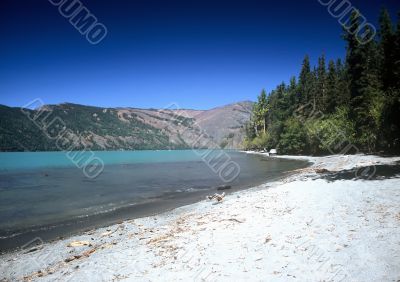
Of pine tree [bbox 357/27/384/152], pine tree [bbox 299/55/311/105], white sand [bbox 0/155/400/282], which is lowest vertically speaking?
white sand [bbox 0/155/400/282]

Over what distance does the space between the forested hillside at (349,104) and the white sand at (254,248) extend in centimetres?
1396

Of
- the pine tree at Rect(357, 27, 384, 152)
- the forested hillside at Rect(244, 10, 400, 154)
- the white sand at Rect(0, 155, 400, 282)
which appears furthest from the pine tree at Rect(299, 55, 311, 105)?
the white sand at Rect(0, 155, 400, 282)

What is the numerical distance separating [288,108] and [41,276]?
8365 cm

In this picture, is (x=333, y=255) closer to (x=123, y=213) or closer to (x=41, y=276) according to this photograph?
(x=41, y=276)

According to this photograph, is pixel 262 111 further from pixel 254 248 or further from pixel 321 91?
pixel 254 248

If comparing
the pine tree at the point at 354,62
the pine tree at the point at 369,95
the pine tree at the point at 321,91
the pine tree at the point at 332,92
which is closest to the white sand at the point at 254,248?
the pine tree at the point at 369,95

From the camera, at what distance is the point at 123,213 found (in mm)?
18656

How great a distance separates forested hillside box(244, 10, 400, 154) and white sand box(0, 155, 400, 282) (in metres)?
14.0

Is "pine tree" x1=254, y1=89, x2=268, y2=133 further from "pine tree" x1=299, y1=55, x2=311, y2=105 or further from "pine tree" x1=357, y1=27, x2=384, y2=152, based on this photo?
"pine tree" x1=357, y1=27, x2=384, y2=152

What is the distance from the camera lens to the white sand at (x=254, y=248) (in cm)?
672

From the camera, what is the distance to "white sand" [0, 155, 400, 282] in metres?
6.72

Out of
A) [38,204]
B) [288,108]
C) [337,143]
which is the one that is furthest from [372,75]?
[288,108]

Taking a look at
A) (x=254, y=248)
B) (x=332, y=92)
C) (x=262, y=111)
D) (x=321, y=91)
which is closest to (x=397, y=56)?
(x=254, y=248)

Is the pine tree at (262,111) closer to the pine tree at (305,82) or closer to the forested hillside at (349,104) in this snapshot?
the forested hillside at (349,104)
